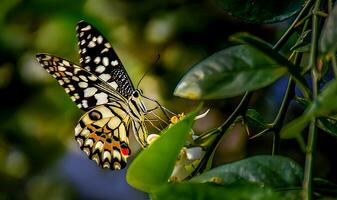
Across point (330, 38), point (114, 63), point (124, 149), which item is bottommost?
point (124, 149)

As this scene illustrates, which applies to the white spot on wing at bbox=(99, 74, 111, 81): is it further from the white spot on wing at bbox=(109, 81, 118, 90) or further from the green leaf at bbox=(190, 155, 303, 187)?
the green leaf at bbox=(190, 155, 303, 187)

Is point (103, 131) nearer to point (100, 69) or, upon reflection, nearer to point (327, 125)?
point (100, 69)

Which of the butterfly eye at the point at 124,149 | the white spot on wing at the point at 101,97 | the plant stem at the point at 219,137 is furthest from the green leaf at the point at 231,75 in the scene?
the white spot on wing at the point at 101,97

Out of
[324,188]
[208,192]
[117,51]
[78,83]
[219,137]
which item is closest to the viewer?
[208,192]

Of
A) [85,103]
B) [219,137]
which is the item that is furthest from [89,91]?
[219,137]

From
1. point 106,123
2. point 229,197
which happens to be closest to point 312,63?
point 229,197

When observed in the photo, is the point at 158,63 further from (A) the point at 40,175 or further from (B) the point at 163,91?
(A) the point at 40,175

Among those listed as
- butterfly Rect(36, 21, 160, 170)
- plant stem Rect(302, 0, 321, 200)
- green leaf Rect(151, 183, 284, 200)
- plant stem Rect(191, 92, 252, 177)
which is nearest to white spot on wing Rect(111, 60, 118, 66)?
butterfly Rect(36, 21, 160, 170)
